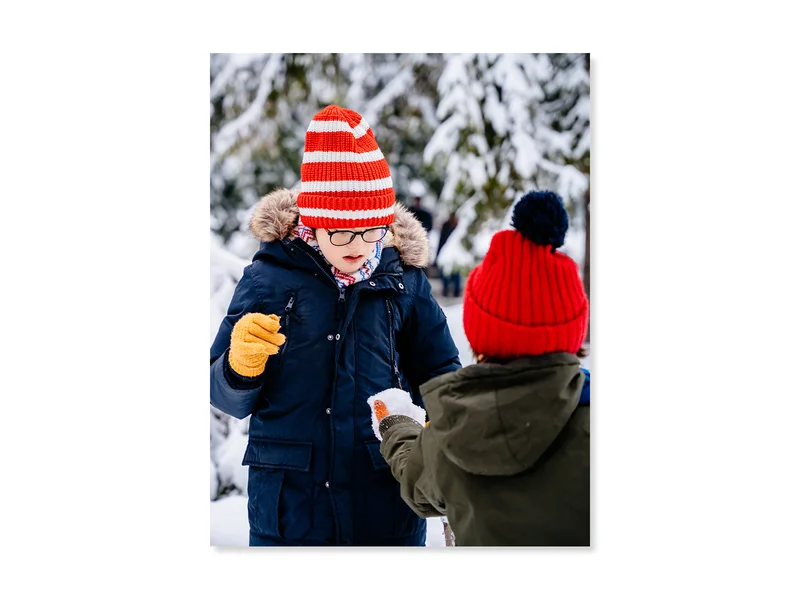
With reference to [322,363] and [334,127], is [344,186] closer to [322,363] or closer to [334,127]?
[334,127]

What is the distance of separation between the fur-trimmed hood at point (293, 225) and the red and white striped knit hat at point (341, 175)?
6cm

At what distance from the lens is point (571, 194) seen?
251 cm

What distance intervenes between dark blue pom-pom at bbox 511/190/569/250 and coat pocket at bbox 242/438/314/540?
0.89m

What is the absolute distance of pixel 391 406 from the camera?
2299 millimetres

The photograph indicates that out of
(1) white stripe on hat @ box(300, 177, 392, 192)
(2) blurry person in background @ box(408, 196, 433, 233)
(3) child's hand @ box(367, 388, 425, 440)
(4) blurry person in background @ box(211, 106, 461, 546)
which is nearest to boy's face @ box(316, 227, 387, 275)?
(4) blurry person in background @ box(211, 106, 461, 546)

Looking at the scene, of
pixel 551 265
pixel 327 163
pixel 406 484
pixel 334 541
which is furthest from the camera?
pixel 334 541

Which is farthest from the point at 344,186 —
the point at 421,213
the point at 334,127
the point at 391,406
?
the point at 391,406

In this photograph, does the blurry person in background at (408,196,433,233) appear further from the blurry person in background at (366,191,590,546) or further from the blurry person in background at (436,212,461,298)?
the blurry person in background at (366,191,590,546)
